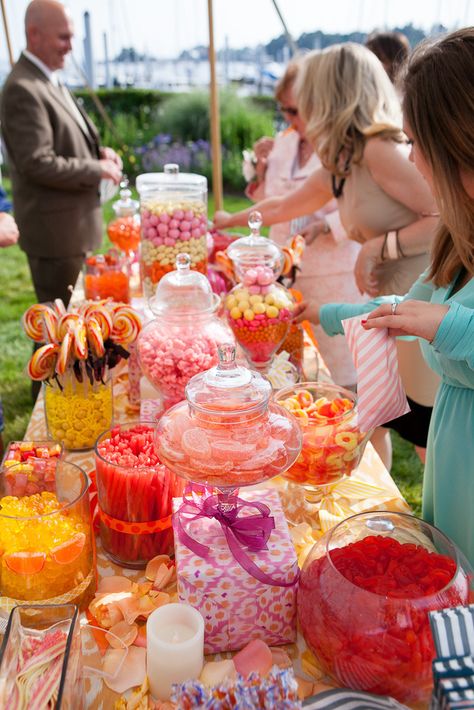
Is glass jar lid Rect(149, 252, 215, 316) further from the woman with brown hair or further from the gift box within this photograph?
the gift box

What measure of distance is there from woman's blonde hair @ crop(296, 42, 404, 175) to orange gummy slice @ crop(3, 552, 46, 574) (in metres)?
1.70

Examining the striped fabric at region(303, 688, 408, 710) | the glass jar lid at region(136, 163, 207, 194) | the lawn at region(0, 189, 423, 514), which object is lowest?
the lawn at region(0, 189, 423, 514)

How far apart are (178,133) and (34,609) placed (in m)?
8.16

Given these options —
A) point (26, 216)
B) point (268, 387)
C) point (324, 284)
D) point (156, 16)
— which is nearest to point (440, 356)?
point (268, 387)

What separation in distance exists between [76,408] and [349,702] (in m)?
0.88

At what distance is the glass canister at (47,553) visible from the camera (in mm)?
962

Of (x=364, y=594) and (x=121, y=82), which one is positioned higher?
(x=364, y=594)

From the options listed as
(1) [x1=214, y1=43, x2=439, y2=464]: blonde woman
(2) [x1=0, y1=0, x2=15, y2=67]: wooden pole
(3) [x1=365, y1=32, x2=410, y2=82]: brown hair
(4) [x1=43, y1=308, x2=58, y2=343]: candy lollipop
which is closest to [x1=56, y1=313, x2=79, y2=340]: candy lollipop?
(4) [x1=43, y1=308, x2=58, y2=343]: candy lollipop

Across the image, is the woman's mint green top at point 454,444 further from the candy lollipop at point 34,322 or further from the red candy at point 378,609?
the candy lollipop at point 34,322

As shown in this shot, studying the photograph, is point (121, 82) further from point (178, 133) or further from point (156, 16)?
point (156, 16)

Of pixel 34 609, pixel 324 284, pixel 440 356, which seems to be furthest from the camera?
pixel 324 284

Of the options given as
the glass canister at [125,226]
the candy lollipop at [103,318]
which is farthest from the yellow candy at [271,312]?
the glass canister at [125,226]

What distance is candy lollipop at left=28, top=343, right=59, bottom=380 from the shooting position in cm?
140

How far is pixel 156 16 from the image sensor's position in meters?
7.09
